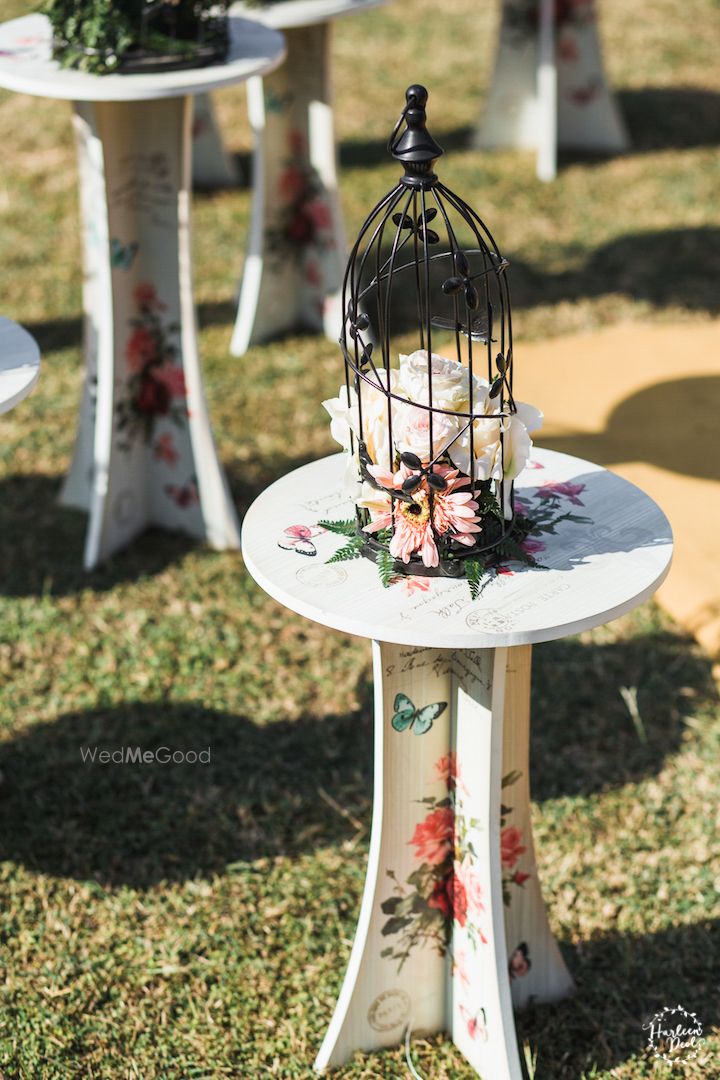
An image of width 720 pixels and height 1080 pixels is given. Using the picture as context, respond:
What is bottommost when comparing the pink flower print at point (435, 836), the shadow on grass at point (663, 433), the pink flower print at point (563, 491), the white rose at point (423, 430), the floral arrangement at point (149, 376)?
the shadow on grass at point (663, 433)

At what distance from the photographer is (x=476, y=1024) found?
246 centimetres

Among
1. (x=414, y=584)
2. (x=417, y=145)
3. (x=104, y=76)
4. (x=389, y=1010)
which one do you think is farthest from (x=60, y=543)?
(x=417, y=145)

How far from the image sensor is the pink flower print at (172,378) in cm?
394

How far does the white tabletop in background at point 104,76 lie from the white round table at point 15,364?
2.55 ft

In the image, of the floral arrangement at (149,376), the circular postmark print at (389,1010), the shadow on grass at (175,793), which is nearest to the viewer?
the circular postmark print at (389,1010)

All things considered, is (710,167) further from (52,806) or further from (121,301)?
(52,806)

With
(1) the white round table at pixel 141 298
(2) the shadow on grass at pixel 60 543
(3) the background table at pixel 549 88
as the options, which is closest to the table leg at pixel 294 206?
(1) the white round table at pixel 141 298

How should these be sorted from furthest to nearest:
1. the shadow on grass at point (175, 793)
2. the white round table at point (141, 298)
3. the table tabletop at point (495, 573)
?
the white round table at point (141, 298) < the shadow on grass at point (175, 793) < the table tabletop at point (495, 573)

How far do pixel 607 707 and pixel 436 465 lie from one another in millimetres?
1601

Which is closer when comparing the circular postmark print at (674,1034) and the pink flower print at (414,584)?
the pink flower print at (414,584)

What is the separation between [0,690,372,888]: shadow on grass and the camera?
10.1 feet

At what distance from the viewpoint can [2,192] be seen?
673 cm

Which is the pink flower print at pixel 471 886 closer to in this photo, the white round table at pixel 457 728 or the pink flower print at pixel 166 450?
the white round table at pixel 457 728

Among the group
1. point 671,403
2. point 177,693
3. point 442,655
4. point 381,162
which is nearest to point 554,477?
point 442,655
